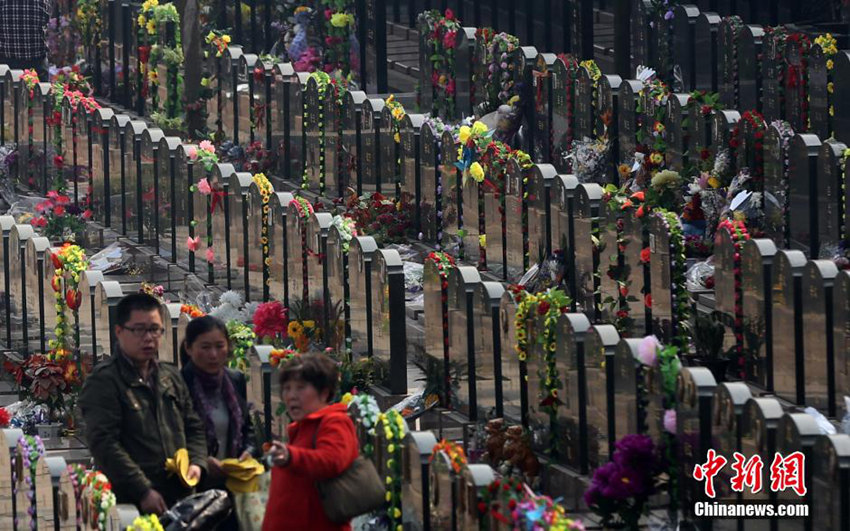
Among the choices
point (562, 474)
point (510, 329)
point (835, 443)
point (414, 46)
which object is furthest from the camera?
point (414, 46)

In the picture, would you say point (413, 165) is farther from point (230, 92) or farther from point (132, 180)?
point (230, 92)

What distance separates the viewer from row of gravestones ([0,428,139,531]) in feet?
31.0

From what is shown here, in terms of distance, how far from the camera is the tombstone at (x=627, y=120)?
1442 centimetres

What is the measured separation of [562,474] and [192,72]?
26.0 feet

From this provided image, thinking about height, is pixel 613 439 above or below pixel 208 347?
below

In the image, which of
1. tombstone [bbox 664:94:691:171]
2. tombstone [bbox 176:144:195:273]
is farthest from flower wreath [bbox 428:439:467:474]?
tombstone [bbox 176:144:195:273]

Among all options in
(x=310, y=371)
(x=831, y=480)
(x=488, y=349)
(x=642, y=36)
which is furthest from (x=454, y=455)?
(x=642, y=36)

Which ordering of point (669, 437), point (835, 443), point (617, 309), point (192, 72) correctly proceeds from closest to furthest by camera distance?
point (835, 443) → point (669, 437) → point (617, 309) → point (192, 72)

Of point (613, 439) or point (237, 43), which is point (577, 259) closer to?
point (613, 439)

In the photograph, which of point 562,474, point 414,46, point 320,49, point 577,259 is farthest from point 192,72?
point 562,474

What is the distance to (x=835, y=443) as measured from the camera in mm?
8781

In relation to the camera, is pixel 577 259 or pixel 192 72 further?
pixel 192 72

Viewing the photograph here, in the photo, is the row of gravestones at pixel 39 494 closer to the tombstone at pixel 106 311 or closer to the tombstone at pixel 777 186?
the tombstone at pixel 106 311

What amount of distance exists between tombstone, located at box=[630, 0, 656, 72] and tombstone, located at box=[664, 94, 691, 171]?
226cm
